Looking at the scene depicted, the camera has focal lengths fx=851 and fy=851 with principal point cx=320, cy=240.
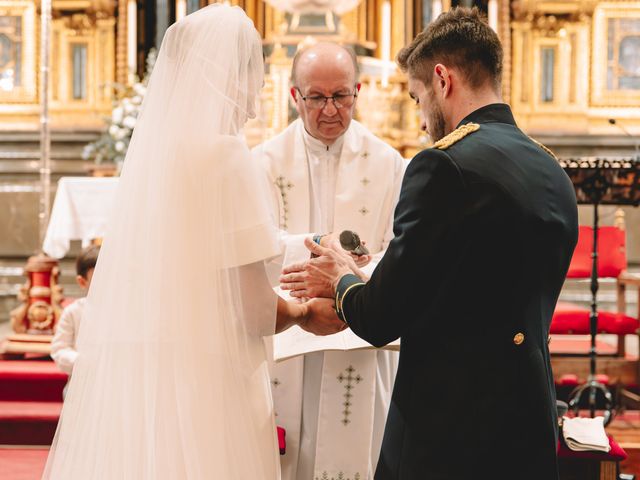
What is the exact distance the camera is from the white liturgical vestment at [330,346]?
3.16 metres

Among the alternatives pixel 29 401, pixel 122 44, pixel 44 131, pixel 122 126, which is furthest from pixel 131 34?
pixel 29 401

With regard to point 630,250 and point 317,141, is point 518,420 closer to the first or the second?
point 317,141

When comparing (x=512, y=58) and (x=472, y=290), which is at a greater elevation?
(x=512, y=58)

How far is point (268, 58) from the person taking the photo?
369 inches

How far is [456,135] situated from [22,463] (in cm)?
381

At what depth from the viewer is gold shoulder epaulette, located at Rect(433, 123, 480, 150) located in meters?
1.97

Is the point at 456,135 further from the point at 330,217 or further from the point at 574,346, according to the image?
the point at 574,346

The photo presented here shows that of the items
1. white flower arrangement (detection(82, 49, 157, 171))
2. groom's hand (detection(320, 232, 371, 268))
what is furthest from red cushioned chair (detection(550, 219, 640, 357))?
white flower arrangement (detection(82, 49, 157, 171))

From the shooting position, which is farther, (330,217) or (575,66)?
(575,66)

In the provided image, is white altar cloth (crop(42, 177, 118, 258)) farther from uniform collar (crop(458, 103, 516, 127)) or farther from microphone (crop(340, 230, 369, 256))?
uniform collar (crop(458, 103, 516, 127))

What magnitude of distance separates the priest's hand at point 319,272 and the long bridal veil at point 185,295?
0.26 meters

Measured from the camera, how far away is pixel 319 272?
2.58 m

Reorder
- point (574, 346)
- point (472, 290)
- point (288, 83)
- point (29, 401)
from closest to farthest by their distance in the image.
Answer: point (472, 290), point (29, 401), point (574, 346), point (288, 83)

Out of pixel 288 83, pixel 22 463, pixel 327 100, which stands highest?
pixel 288 83
